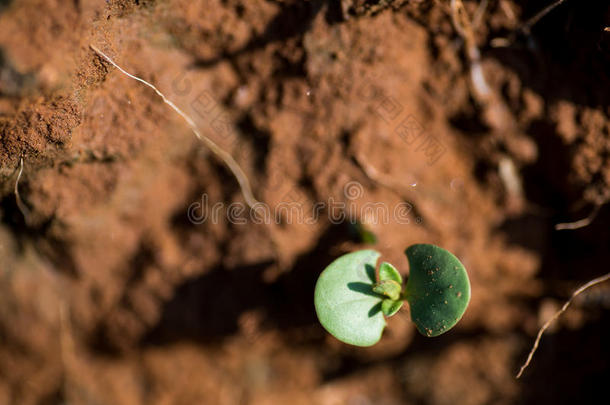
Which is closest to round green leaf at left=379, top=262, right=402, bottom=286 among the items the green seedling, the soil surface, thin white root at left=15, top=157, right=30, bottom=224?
the green seedling

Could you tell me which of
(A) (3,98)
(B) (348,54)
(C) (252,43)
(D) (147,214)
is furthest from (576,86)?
(A) (3,98)

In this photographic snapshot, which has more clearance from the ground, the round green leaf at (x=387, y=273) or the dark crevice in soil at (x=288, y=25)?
the dark crevice in soil at (x=288, y=25)

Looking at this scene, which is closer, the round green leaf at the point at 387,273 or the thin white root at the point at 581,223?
the round green leaf at the point at 387,273

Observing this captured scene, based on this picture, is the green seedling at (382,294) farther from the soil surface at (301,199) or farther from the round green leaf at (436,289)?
the soil surface at (301,199)

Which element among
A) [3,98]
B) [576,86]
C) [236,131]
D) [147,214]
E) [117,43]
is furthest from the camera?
[147,214]

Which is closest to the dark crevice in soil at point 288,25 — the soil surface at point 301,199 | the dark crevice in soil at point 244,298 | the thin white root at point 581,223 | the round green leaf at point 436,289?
the soil surface at point 301,199

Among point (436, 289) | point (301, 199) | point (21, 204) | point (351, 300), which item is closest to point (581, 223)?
point (436, 289)

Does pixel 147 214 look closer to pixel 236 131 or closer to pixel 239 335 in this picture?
pixel 236 131

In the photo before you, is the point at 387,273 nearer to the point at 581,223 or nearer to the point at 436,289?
the point at 436,289
